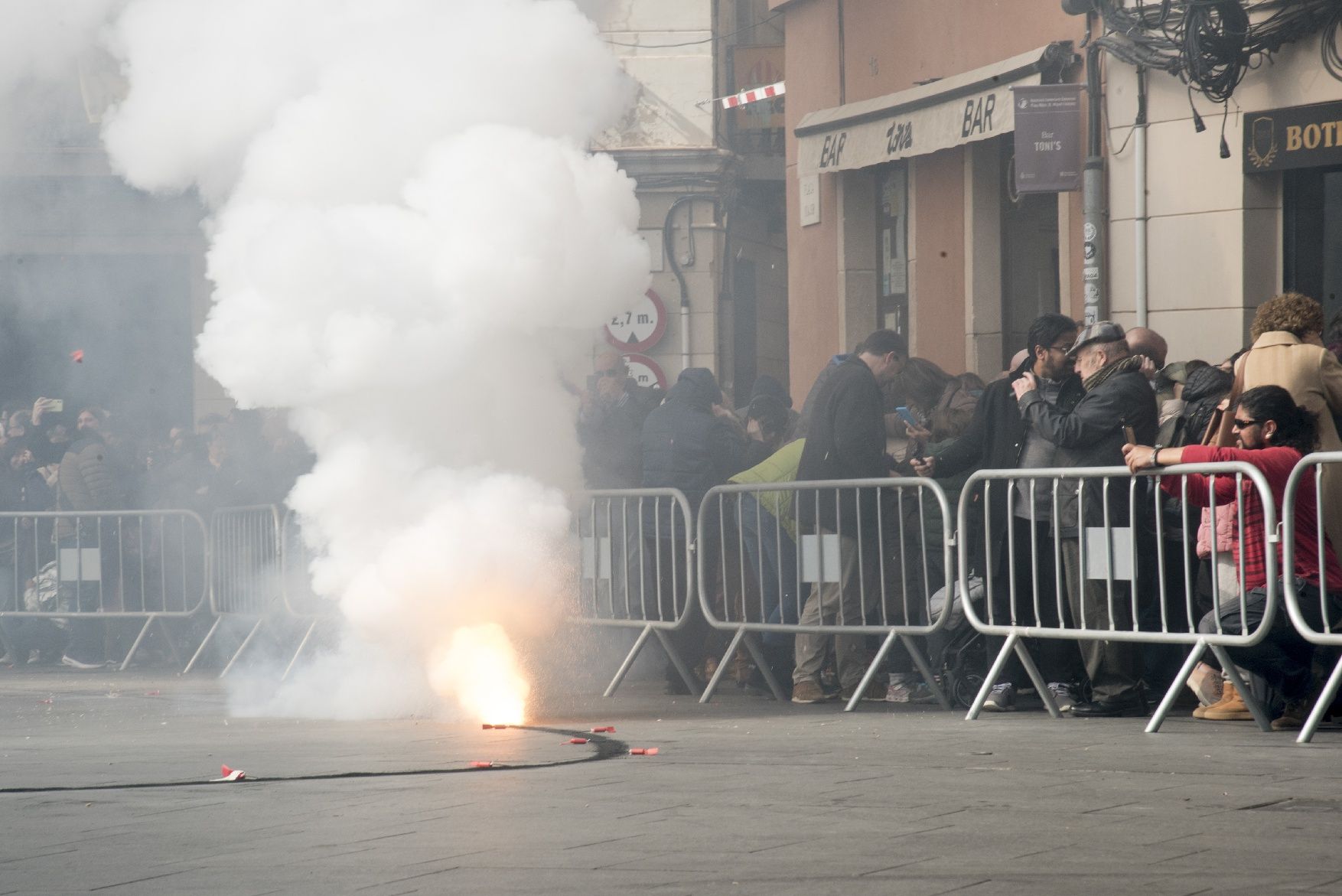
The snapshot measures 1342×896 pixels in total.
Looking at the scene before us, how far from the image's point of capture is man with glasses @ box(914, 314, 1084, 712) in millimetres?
9281

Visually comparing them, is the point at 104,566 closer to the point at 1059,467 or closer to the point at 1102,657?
the point at 1059,467

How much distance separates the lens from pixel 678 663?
11055 millimetres

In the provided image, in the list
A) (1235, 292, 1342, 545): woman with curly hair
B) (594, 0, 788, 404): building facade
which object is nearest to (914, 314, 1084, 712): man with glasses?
(1235, 292, 1342, 545): woman with curly hair

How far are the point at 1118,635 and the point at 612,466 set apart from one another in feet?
14.6

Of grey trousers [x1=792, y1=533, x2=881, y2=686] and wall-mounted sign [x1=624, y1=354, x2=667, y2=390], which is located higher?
wall-mounted sign [x1=624, y1=354, x2=667, y2=390]

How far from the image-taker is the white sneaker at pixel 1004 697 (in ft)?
31.3

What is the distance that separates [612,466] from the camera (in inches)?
493

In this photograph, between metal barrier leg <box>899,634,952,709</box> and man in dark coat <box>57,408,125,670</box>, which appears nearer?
metal barrier leg <box>899,634,952,709</box>

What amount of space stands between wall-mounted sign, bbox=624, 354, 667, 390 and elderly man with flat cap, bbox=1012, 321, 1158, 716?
13.9 metres

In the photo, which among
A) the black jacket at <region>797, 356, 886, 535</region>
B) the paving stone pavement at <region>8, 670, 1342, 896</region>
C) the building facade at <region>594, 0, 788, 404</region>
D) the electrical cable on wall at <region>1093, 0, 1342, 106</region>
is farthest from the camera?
the building facade at <region>594, 0, 788, 404</region>

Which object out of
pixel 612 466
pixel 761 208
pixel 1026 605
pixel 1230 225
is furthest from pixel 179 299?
pixel 1026 605

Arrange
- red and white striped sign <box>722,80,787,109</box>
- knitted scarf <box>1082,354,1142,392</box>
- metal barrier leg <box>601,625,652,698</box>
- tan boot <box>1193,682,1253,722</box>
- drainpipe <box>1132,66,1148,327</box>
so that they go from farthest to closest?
red and white striped sign <box>722,80,787,109</box>, drainpipe <box>1132,66,1148,327</box>, metal barrier leg <box>601,625,652,698</box>, knitted scarf <box>1082,354,1142,392</box>, tan boot <box>1193,682,1253,722</box>

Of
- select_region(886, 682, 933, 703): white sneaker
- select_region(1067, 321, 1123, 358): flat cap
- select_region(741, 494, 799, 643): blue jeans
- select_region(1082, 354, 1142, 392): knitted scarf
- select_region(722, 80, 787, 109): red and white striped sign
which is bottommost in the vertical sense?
select_region(886, 682, 933, 703): white sneaker

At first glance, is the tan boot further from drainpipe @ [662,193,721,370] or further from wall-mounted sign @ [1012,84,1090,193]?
drainpipe @ [662,193,721,370]
